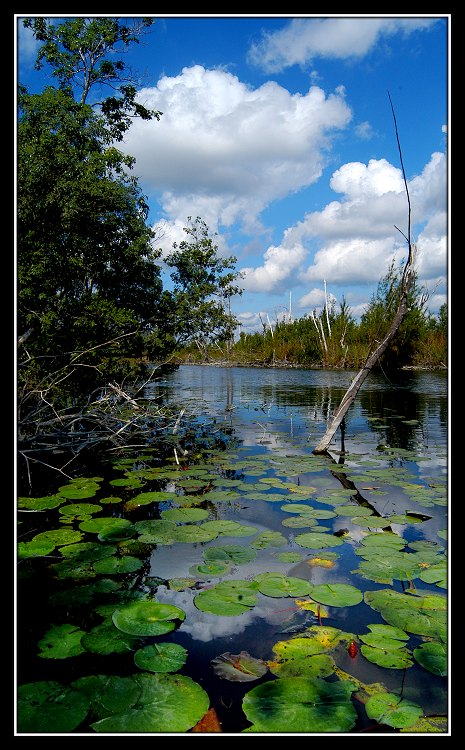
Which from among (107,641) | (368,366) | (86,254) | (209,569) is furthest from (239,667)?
(86,254)

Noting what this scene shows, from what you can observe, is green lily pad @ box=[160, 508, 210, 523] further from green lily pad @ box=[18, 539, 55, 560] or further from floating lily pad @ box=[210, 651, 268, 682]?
floating lily pad @ box=[210, 651, 268, 682]

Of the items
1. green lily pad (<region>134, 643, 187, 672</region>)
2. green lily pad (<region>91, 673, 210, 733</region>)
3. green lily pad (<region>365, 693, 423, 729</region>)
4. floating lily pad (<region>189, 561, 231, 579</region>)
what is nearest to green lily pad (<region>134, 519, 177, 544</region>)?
floating lily pad (<region>189, 561, 231, 579</region>)

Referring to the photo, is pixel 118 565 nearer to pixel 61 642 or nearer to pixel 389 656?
pixel 61 642

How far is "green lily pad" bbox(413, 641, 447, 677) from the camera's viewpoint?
185 centimetres

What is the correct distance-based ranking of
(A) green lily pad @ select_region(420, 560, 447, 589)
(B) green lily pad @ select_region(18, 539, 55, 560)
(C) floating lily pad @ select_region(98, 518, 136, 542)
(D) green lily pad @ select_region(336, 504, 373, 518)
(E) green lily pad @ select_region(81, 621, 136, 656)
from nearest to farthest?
1. (E) green lily pad @ select_region(81, 621, 136, 656)
2. (A) green lily pad @ select_region(420, 560, 447, 589)
3. (B) green lily pad @ select_region(18, 539, 55, 560)
4. (C) floating lily pad @ select_region(98, 518, 136, 542)
5. (D) green lily pad @ select_region(336, 504, 373, 518)

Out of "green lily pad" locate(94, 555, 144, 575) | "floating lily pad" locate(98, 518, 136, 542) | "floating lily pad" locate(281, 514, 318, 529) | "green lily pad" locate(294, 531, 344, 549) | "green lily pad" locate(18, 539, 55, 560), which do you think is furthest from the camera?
"floating lily pad" locate(281, 514, 318, 529)

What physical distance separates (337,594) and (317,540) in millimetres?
763

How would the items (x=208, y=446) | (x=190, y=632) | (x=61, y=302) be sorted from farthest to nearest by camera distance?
(x=208, y=446) → (x=61, y=302) → (x=190, y=632)

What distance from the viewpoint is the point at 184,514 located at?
12.1ft

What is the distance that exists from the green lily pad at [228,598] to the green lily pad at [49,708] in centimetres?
78
